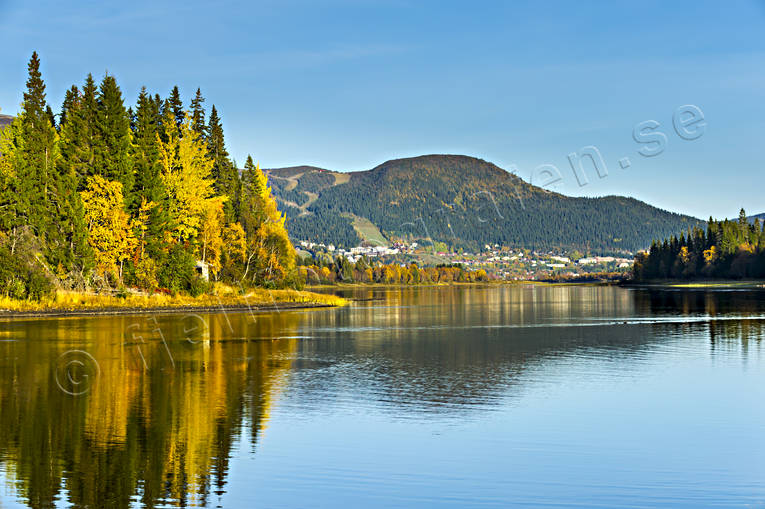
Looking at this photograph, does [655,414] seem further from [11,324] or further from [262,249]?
[262,249]

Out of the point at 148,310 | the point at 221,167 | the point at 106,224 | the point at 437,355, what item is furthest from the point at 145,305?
the point at 437,355

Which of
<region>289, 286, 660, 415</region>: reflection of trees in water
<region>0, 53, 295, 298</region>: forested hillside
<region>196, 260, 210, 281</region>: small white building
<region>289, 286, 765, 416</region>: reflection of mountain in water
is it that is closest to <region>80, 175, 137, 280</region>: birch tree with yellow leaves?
<region>0, 53, 295, 298</region>: forested hillside

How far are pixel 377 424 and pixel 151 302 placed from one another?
59.3m

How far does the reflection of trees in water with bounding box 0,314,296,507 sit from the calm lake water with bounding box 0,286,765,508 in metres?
0.08

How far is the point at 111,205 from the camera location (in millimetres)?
76875

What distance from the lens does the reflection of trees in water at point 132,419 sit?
1666 cm

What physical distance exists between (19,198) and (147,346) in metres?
33.0

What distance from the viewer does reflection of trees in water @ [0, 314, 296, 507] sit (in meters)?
16.7

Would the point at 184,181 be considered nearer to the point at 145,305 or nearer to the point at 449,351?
the point at 145,305

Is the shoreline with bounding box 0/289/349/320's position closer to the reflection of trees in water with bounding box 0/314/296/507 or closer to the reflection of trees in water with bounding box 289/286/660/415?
the reflection of trees in water with bounding box 289/286/660/415

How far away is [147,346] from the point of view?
147ft

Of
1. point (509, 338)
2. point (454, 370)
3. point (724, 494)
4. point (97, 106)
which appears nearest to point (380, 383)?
point (454, 370)

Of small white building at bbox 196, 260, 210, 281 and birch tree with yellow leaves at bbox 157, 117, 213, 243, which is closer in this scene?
birch tree with yellow leaves at bbox 157, 117, 213, 243

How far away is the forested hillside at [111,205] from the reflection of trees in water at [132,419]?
29.5m
